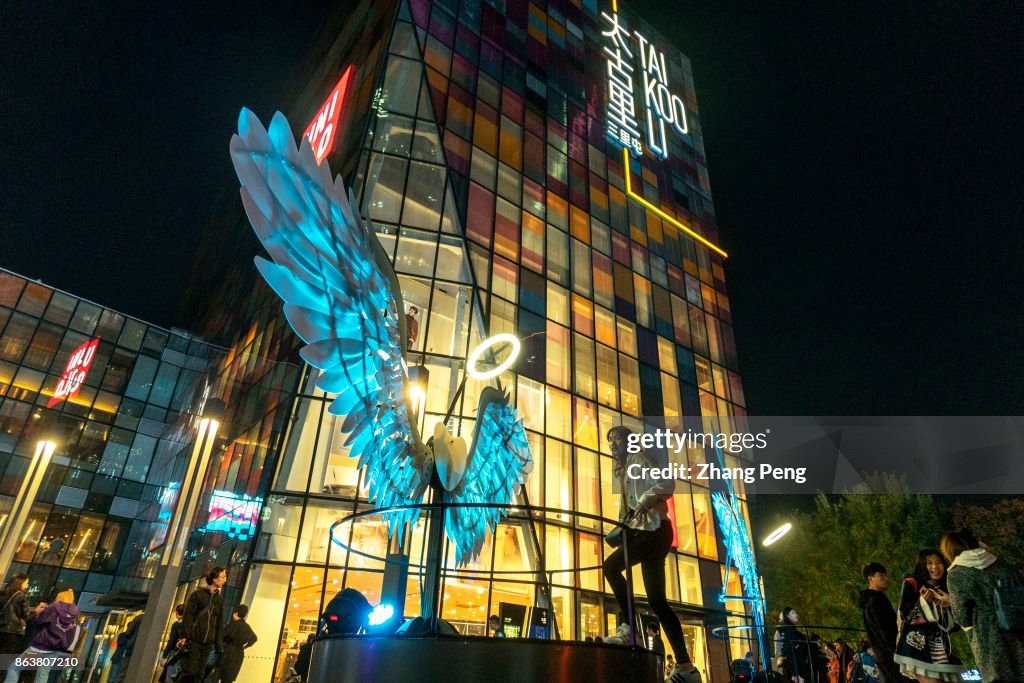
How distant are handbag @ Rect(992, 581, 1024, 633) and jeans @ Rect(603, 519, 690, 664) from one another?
2.14 m

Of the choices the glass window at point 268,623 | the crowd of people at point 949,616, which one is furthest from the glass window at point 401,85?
the crowd of people at point 949,616

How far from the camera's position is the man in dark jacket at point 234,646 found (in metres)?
7.33

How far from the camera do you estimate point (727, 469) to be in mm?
25656

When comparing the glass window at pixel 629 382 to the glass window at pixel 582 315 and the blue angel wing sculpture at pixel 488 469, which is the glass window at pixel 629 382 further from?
the blue angel wing sculpture at pixel 488 469

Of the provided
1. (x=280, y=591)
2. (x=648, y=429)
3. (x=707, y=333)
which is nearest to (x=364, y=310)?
(x=280, y=591)

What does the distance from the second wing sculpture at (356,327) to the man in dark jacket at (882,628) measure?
338 cm

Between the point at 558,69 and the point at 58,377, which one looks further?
the point at 58,377

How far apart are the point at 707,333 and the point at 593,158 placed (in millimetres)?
10755

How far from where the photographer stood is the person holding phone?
427cm

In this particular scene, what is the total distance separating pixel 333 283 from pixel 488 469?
221cm

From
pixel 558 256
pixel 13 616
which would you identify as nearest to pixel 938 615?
pixel 13 616

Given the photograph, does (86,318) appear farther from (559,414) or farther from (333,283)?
(333,283)

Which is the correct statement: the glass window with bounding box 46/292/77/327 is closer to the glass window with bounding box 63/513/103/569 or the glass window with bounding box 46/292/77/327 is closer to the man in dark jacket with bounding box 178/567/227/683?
the glass window with bounding box 63/513/103/569

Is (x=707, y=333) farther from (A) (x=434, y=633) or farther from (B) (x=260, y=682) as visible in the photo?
(A) (x=434, y=633)
